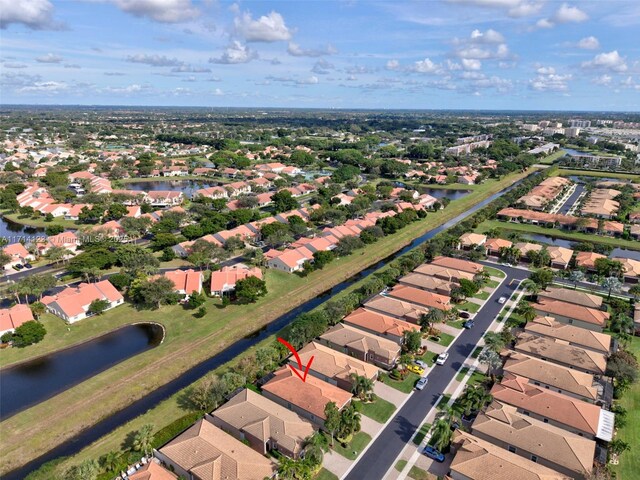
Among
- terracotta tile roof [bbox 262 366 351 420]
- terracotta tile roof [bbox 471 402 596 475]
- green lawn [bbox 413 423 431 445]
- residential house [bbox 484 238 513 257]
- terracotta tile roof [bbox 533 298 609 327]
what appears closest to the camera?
terracotta tile roof [bbox 471 402 596 475]

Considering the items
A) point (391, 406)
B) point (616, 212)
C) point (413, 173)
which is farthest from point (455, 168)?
point (391, 406)

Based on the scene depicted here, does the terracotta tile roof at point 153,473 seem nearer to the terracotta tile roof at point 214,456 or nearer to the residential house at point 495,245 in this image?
the terracotta tile roof at point 214,456

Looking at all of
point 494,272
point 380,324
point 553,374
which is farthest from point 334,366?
point 494,272

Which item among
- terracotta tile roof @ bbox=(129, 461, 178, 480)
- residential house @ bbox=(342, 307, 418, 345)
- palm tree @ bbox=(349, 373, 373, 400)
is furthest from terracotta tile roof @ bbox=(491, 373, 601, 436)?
terracotta tile roof @ bbox=(129, 461, 178, 480)

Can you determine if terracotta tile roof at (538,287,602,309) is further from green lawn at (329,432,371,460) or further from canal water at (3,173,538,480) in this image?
green lawn at (329,432,371,460)

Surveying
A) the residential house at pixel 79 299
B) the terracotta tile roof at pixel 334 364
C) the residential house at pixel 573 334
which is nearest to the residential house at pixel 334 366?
the terracotta tile roof at pixel 334 364

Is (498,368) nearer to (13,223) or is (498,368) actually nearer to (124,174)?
(13,223)

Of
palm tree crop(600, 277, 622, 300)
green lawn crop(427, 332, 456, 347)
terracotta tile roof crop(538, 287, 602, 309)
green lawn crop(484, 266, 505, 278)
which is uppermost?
palm tree crop(600, 277, 622, 300)
